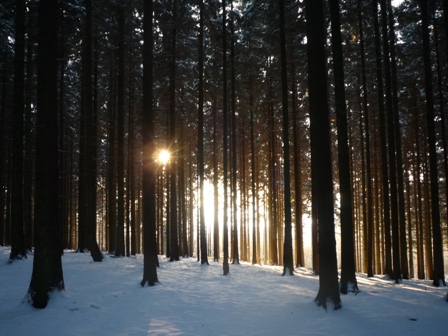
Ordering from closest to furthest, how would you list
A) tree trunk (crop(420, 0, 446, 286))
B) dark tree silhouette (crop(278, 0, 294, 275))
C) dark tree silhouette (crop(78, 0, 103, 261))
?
tree trunk (crop(420, 0, 446, 286))
dark tree silhouette (crop(278, 0, 294, 275))
dark tree silhouette (crop(78, 0, 103, 261))

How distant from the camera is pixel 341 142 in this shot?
1027cm

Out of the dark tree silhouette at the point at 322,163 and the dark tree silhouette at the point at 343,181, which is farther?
the dark tree silhouette at the point at 343,181

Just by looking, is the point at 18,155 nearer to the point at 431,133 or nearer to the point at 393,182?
the point at 393,182

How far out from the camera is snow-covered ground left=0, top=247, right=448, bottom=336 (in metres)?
6.20

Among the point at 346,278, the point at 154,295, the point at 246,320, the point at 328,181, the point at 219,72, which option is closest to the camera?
the point at 246,320

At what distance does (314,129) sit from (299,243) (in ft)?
45.9

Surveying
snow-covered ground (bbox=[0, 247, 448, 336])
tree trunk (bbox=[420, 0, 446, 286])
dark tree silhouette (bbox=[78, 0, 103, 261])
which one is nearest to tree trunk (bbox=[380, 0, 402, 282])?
tree trunk (bbox=[420, 0, 446, 286])

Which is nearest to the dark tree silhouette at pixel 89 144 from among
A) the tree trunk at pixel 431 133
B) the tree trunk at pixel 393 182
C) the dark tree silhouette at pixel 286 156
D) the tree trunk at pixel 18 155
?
the tree trunk at pixel 18 155

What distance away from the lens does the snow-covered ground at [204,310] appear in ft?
20.3

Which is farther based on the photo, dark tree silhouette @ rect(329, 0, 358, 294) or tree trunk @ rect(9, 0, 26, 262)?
tree trunk @ rect(9, 0, 26, 262)

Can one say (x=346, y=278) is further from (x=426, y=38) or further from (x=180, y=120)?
(x=180, y=120)

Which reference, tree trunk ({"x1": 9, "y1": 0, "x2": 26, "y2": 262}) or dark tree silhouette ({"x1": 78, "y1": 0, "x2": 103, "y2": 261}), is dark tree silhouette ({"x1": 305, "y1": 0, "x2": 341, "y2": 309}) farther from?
tree trunk ({"x1": 9, "y1": 0, "x2": 26, "y2": 262})

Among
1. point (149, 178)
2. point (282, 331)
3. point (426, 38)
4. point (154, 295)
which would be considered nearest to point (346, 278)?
point (282, 331)

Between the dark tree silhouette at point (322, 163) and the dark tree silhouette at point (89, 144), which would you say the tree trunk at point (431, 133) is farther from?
the dark tree silhouette at point (89, 144)
